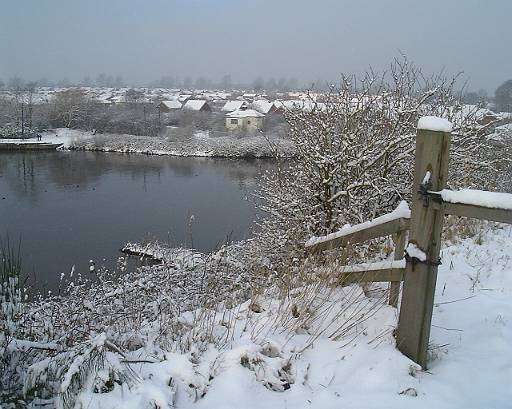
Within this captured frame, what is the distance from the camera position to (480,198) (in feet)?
7.43

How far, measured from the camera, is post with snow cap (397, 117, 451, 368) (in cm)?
236

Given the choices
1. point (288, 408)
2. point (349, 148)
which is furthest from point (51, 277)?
point (288, 408)

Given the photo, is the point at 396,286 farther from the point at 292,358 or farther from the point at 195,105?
the point at 195,105

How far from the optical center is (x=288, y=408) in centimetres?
A: 233

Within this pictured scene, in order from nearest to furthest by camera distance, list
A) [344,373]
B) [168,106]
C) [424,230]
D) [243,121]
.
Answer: [424,230]
[344,373]
[243,121]
[168,106]

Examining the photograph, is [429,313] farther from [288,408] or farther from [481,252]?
[481,252]

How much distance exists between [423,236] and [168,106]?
79831 millimetres

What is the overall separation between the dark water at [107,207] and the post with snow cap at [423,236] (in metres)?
5.89

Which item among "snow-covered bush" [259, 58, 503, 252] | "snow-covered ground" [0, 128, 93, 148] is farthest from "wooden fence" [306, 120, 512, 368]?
"snow-covered ground" [0, 128, 93, 148]

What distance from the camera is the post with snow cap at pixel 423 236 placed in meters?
2.36

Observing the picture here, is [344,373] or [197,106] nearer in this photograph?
[344,373]

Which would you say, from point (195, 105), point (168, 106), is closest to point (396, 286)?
point (195, 105)

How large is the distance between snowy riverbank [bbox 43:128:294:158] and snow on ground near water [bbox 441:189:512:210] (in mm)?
42319

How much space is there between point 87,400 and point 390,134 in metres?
7.44
